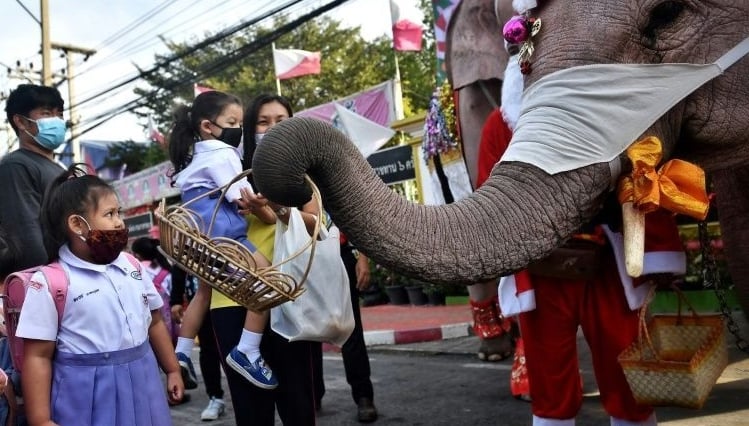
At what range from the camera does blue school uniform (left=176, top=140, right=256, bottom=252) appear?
9.87 feet

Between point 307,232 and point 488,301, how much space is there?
8.66 feet

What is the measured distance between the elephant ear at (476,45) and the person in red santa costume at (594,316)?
210cm

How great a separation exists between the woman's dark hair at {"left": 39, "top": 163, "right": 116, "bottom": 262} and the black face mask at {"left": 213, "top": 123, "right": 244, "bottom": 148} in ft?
2.38

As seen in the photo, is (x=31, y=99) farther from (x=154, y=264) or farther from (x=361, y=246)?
(x=154, y=264)

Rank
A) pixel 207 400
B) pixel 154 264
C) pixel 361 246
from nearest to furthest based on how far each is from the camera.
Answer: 1. pixel 361 246
2. pixel 207 400
3. pixel 154 264

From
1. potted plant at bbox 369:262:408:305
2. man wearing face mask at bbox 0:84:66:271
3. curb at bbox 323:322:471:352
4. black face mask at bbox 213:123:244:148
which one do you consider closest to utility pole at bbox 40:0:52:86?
potted plant at bbox 369:262:408:305

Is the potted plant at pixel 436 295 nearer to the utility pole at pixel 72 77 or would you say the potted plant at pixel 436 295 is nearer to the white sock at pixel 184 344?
the white sock at pixel 184 344

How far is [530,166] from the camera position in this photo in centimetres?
203

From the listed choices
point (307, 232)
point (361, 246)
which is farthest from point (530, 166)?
point (307, 232)

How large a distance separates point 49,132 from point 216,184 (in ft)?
3.53

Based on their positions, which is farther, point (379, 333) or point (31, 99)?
point (379, 333)

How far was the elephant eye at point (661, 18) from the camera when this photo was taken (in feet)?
7.25

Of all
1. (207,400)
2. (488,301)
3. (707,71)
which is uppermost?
(707,71)

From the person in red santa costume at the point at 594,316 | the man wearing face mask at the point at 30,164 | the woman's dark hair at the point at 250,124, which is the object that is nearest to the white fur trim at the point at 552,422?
the person in red santa costume at the point at 594,316
